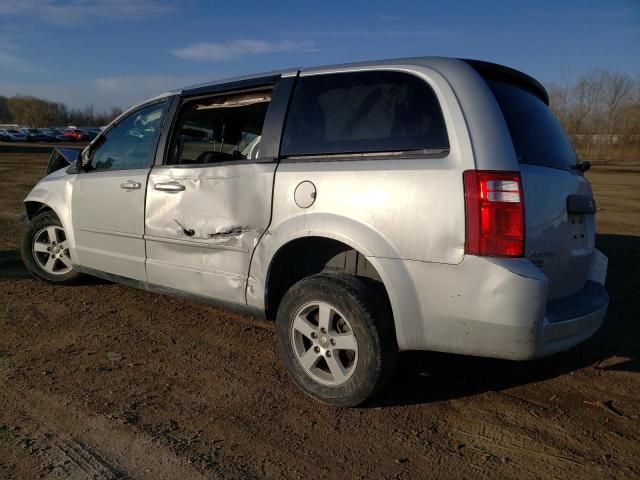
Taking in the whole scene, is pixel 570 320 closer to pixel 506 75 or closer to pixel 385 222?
pixel 385 222

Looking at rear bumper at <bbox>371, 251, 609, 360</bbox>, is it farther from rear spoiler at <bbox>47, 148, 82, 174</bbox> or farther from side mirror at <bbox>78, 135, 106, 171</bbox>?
rear spoiler at <bbox>47, 148, 82, 174</bbox>

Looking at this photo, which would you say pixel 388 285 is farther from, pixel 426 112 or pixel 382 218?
pixel 426 112

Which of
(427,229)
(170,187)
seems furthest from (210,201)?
(427,229)

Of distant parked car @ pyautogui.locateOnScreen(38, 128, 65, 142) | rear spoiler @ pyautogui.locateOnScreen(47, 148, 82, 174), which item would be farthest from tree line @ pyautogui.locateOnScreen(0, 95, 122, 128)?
rear spoiler @ pyautogui.locateOnScreen(47, 148, 82, 174)

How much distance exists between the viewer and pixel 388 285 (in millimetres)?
2834

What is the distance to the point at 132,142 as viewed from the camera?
4.58 meters

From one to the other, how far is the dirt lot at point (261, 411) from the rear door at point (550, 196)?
739 mm

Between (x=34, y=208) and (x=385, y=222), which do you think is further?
(x=34, y=208)

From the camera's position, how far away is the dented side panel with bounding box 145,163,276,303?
344 cm

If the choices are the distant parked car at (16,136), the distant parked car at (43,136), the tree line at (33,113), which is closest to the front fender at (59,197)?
the distant parked car at (16,136)

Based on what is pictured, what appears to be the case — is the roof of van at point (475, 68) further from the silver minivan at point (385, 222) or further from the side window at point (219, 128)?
the side window at point (219, 128)

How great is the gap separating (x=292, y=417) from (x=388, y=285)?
91 cm

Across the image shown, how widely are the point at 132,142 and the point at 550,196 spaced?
337cm

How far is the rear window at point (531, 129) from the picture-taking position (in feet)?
9.50
